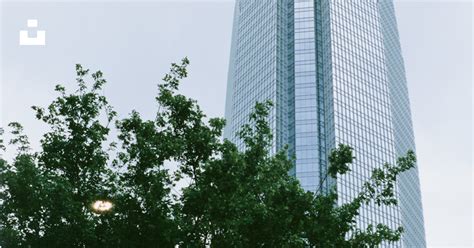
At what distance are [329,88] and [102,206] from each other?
13634 cm

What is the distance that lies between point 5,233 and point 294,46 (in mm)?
146436

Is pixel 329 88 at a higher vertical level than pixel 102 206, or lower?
higher

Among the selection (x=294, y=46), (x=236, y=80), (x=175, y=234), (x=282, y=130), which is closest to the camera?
(x=175, y=234)

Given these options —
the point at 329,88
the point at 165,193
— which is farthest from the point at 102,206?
the point at 329,88

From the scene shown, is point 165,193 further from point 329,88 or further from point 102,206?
point 329,88

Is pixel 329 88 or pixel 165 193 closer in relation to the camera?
pixel 165 193

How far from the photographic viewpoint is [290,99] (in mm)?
155625

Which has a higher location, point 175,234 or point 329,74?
point 329,74

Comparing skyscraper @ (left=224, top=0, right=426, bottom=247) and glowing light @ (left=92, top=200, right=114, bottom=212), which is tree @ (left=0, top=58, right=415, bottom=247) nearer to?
glowing light @ (left=92, top=200, right=114, bottom=212)

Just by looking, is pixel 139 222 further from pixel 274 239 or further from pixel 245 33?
pixel 245 33

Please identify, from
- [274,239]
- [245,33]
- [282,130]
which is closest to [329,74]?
[282,130]

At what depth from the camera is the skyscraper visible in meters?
146

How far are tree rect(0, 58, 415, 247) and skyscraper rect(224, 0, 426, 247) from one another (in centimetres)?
11821

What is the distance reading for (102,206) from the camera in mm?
20547
